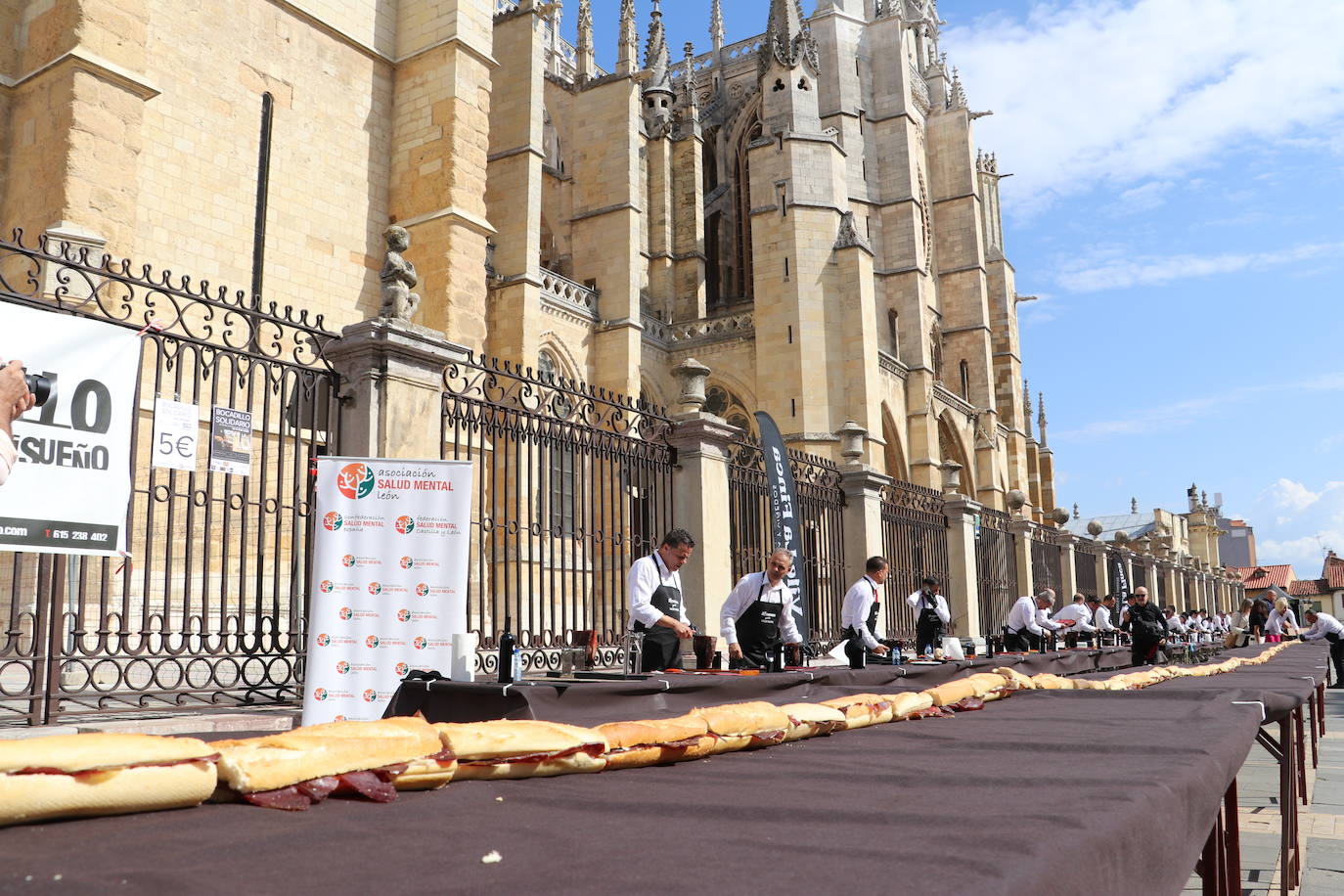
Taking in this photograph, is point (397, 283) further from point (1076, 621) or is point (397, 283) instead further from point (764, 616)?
point (1076, 621)

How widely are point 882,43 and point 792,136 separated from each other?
970 cm

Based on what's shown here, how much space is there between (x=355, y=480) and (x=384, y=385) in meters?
1.13

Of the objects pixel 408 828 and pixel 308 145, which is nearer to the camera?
pixel 408 828

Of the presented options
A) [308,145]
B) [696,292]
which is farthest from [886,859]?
[696,292]

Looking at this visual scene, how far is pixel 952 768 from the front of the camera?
173 cm

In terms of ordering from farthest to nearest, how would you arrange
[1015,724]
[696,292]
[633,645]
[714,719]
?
[696,292] < [633,645] < [1015,724] < [714,719]

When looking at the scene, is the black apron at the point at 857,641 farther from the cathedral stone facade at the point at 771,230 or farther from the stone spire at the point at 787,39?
the stone spire at the point at 787,39

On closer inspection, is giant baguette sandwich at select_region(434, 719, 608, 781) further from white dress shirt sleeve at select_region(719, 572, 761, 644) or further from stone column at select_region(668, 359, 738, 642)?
stone column at select_region(668, 359, 738, 642)

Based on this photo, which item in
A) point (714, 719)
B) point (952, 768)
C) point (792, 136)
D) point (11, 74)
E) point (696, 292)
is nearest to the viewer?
point (952, 768)

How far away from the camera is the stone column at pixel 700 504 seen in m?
9.55

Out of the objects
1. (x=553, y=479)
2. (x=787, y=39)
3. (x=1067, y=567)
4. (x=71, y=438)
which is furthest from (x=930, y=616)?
(x=787, y=39)

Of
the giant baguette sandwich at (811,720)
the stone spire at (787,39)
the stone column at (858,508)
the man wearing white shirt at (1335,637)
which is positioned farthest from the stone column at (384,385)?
the stone spire at (787,39)

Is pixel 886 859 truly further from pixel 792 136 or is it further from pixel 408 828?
pixel 792 136

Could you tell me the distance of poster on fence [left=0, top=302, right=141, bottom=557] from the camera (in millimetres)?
4801
